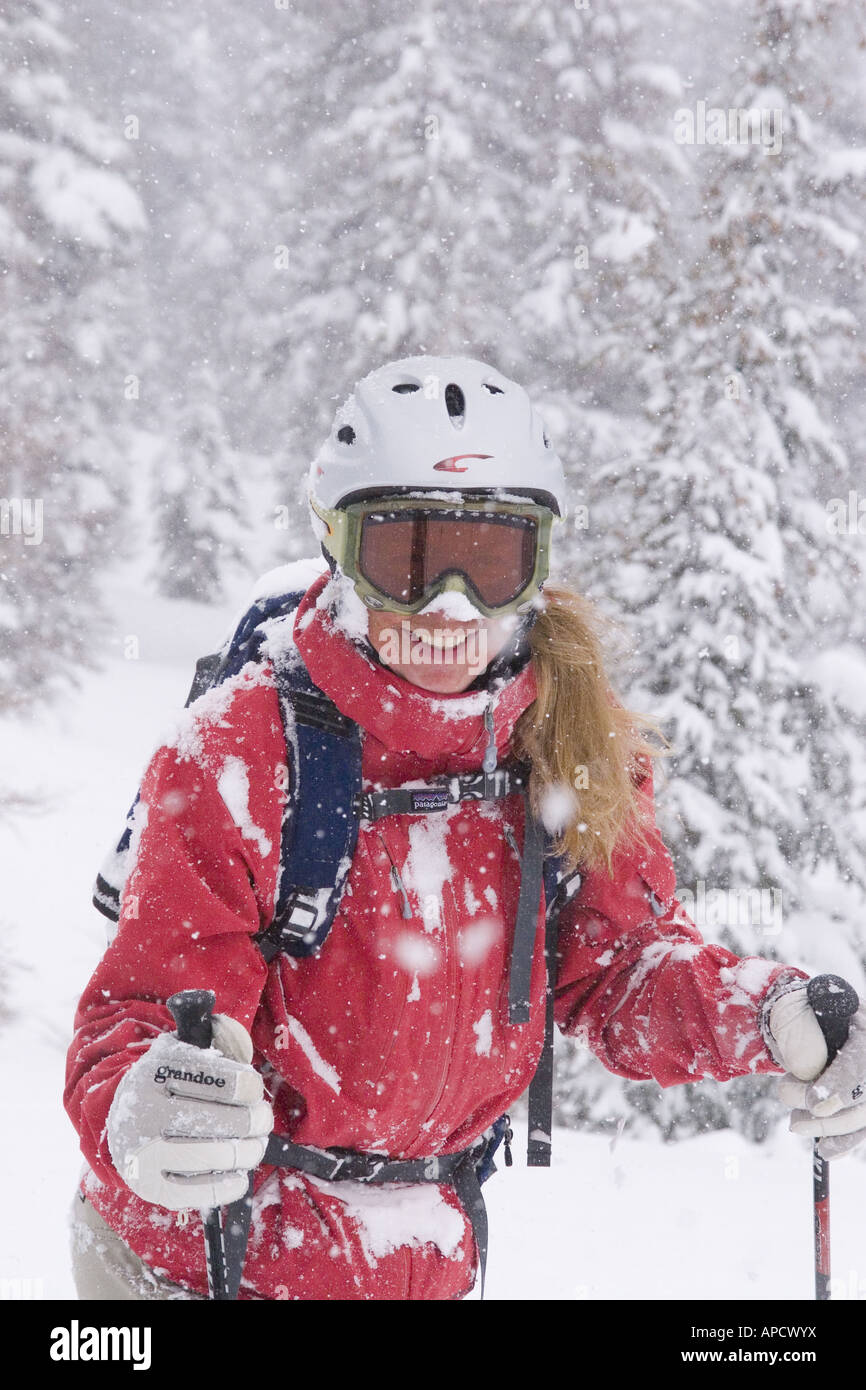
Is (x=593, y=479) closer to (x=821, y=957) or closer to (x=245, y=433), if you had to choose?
(x=821, y=957)

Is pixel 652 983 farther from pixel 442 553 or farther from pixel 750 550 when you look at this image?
pixel 750 550

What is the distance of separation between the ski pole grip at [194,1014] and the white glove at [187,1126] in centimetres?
2

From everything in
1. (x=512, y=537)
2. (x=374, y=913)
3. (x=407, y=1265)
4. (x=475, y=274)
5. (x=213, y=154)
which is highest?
(x=213, y=154)

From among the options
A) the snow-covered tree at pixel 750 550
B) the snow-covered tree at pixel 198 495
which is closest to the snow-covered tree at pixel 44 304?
the snow-covered tree at pixel 198 495

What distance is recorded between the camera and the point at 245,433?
29641 mm

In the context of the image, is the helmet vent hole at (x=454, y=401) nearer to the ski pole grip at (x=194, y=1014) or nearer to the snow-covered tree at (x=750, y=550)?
the ski pole grip at (x=194, y=1014)

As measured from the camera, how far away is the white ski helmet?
2.81m

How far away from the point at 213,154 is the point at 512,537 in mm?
27969

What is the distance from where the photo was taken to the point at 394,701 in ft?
8.41

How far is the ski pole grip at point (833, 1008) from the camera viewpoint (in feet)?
8.16

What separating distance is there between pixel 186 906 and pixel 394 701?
2.11 feet

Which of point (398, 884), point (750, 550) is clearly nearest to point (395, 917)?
point (398, 884)
